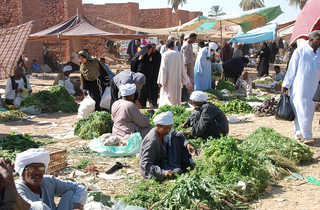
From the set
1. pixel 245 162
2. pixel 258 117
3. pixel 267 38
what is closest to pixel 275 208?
pixel 245 162

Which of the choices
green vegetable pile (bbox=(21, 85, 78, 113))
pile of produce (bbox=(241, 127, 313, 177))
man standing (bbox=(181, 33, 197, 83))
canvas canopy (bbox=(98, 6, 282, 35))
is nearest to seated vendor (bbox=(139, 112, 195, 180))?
pile of produce (bbox=(241, 127, 313, 177))

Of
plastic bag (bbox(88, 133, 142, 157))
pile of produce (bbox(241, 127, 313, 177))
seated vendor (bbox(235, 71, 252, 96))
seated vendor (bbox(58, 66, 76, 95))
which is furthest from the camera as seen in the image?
seated vendor (bbox(235, 71, 252, 96))

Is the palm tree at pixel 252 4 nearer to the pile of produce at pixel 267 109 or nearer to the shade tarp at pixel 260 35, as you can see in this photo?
the shade tarp at pixel 260 35

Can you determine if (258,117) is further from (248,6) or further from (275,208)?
(248,6)

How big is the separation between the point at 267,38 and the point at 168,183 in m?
11.5

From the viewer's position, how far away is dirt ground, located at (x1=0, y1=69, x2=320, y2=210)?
420cm

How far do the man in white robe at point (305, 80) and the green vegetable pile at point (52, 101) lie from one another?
18.9ft

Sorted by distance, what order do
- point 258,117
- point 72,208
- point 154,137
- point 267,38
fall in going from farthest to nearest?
point 267,38 → point 258,117 → point 154,137 → point 72,208

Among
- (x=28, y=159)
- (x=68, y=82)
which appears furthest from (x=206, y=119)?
(x=68, y=82)

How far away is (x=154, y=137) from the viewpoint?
4.45m

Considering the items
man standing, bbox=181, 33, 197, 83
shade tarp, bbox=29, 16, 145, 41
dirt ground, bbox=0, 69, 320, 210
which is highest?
shade tarp, bbox=29, 16, 145, 41

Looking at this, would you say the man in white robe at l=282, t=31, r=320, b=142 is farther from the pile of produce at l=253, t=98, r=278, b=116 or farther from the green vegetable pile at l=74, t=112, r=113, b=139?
the green vegetable pile at l=74, t=112, r=113, b=139

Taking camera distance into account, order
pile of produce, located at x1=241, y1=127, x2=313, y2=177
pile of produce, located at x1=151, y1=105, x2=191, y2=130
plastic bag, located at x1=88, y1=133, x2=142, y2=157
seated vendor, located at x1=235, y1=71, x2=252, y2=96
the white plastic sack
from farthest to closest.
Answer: seated vendor, located at x1=235, y1=71, x2=252, y2=96
the white plastic sack
pile of produce, located at x1=151, y1=105, x2=191, y2=130
plastic bag, located at x1=88, y1=133, x2=142, y2=157
pile of produce, located at x1=241, y1=127, x2=313, y2=177

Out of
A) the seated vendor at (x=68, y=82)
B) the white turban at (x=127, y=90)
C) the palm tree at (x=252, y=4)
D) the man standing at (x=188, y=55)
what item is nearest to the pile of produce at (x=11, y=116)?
the seated vendor at (x=68, y=82)
